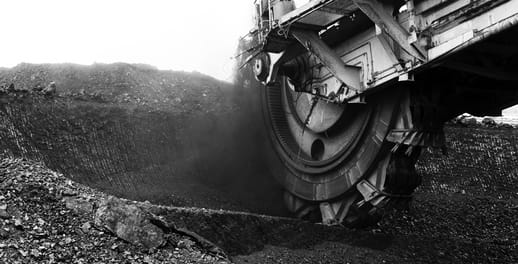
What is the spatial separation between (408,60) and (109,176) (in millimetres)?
5272

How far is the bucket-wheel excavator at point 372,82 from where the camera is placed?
7.80 m

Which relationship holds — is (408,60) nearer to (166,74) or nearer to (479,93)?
(479,93)

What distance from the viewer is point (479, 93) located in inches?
349

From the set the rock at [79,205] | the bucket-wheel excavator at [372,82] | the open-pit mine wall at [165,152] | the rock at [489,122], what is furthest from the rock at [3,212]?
the rock at [489,122]

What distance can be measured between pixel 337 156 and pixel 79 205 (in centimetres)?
448

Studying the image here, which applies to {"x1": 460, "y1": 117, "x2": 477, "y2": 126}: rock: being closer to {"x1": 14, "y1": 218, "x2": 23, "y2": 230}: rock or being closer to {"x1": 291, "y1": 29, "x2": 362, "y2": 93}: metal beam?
{"x1": 291, "y1": 29, "x2": 362, "y2": 93}: metal beam

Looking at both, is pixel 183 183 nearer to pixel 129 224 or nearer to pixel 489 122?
pixel 129 224

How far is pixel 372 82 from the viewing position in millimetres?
8789

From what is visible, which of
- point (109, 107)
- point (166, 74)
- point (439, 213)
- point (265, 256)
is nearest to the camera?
point (265, 256)

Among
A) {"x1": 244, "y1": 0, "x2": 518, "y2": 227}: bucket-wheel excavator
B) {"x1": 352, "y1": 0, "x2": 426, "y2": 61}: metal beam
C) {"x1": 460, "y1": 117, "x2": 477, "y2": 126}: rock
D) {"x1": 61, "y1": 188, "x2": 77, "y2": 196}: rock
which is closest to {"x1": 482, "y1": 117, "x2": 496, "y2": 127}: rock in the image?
{"x1": 460, "y1": 117, "x2": 477, "y2": 126}: rock

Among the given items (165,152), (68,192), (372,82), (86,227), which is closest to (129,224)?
(86,227)

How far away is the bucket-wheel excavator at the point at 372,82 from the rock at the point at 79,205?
415 cm

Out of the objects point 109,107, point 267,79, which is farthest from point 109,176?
point 267,79

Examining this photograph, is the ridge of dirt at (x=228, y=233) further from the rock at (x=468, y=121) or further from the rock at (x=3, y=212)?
the rock at (x=468, y=121)
